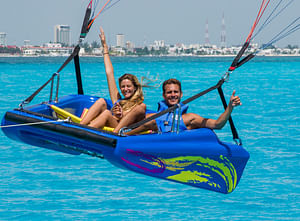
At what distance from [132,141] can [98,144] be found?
0.30 meters

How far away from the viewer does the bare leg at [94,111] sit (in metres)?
5.76

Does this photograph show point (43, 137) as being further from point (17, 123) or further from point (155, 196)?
point (155, 196)

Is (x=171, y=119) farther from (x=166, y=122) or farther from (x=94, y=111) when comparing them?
(x=94, y=111)

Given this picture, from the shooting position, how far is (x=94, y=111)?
19.1 feet

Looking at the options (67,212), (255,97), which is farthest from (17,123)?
(255,97)

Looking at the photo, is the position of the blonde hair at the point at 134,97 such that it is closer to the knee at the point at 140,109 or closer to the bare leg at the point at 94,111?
the knee at the point at 140,109

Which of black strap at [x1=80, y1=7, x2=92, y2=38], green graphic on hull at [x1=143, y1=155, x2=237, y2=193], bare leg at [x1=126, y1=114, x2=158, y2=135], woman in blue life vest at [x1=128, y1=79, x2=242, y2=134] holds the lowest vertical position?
green graphic on hull at [x1=143, y1=155, x2=237, y2=193]

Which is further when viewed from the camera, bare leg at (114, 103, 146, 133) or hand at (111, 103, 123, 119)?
hand at (111, 103, 123, 119)

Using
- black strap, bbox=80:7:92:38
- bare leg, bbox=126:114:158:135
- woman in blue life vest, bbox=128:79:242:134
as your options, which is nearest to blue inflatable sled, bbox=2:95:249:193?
woman in blue life vest, bbox=128:79:242:134

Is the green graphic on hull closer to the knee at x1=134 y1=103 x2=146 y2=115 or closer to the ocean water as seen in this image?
the knee at x1=134 y1=103 x2=146 y2=115

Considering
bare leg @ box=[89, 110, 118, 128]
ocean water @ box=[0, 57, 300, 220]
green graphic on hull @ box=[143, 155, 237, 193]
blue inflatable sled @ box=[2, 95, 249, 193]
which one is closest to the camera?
blue inflatable sled @ box=[2, 95, 249, 193]

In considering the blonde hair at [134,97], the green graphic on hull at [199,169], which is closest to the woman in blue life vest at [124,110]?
the blonde hair at [134,97]

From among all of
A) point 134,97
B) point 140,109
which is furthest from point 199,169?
point 134,97

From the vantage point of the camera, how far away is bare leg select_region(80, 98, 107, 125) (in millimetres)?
5760
